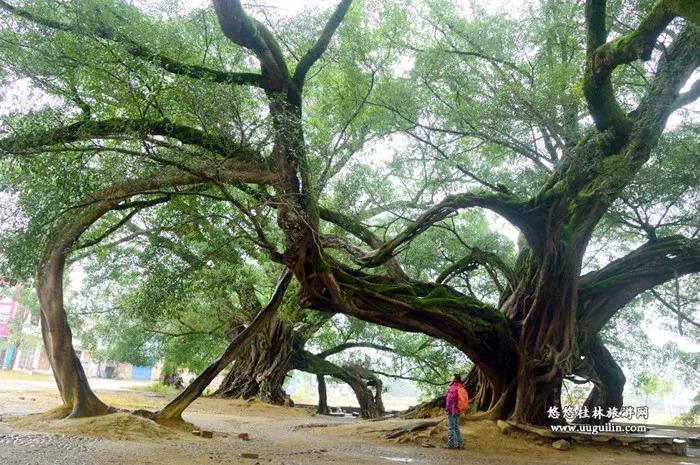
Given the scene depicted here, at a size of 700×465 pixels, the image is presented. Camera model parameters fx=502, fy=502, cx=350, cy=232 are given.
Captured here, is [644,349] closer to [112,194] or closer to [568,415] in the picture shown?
[568,415]

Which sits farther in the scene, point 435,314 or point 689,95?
point 435,314

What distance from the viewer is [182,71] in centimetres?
521

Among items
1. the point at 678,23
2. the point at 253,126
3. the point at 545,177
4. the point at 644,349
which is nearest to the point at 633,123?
the point at 678,23

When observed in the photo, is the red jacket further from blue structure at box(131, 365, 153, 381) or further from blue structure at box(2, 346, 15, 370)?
blue structure at box(131, 365, 153, 381)

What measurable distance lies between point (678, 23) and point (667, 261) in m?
3.83

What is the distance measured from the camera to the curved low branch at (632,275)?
7906 mm

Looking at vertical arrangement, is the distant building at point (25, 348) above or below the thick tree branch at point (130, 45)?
below

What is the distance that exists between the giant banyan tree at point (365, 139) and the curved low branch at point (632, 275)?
3 centimetres

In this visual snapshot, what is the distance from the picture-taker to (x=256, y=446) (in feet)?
18.9

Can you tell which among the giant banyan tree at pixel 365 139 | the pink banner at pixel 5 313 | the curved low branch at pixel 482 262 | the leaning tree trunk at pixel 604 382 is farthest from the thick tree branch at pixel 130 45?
the pink banner at pixel 5 313

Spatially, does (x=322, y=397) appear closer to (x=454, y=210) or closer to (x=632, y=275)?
(x=454, y=210)

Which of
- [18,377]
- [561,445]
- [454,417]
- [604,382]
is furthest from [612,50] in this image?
[18,377]

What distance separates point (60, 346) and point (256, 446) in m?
3.15

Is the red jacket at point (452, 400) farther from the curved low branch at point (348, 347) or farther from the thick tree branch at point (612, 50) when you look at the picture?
the curved low branch at point (348, 347)
